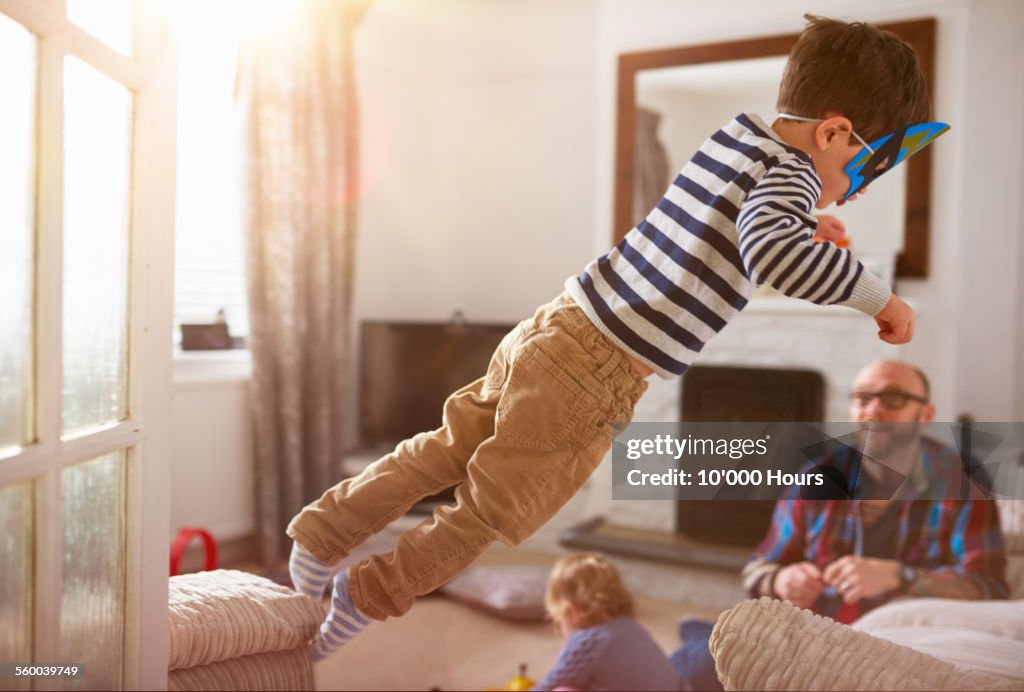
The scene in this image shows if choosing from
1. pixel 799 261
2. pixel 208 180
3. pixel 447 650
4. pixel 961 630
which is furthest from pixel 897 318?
pixel 208 180

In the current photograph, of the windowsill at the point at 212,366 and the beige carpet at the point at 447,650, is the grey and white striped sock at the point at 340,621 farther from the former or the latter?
the windowsill at the point at 212,366

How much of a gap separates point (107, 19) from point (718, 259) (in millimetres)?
743

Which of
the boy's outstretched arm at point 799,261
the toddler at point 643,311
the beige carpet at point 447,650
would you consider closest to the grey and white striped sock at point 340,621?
the toddler at point 643,311

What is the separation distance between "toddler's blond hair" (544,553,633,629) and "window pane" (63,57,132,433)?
1.29 meters

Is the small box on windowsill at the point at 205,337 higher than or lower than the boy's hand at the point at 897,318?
lower

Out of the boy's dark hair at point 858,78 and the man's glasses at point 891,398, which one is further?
the man's glasses at point 891,398

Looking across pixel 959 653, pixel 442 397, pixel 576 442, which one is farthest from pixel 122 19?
pixel 442 397

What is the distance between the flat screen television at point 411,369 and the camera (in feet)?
12.3

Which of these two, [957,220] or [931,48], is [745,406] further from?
[931,48]

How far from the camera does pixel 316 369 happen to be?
11.5 ft

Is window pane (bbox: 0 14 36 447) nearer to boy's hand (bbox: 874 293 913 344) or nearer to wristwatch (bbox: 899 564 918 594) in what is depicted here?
boy's hand (bbox: 874 293 913 344)

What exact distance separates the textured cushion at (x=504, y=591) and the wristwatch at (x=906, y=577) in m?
1.18

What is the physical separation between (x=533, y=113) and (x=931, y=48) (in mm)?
1829

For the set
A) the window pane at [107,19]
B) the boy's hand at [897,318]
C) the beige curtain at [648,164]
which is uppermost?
the beige curtain at [648,164]
